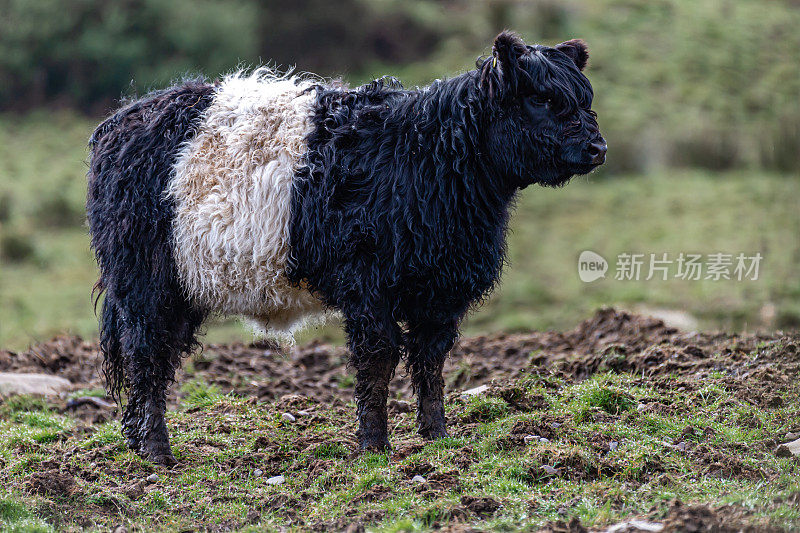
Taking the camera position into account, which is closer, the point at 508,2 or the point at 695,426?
the point at 695,426

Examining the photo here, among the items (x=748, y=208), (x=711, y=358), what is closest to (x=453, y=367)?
(x=711, y=358)

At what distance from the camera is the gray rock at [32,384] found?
9.75 metres

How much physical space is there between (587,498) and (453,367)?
13.9ft

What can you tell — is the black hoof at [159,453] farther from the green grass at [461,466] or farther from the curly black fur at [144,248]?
the green grass at [461,466]

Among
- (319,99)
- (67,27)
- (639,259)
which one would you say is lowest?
(639,259)

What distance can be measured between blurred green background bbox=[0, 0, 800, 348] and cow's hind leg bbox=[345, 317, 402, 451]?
20.5ft

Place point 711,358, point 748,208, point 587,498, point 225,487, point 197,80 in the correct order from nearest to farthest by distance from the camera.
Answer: point 587,498 < point 225,487 < point 197,80 < point 711,358 < point 748,208

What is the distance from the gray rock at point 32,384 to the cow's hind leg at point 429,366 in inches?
182

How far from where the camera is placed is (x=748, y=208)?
17.4 meters

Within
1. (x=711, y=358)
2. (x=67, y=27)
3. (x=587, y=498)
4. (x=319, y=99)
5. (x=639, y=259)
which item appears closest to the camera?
(x=587, y=498)

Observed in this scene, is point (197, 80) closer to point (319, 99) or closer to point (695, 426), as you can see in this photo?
point (319, 99)

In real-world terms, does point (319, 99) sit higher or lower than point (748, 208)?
higher

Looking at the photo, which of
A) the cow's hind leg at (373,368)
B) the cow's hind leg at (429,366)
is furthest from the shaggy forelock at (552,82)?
the cow's hind leg at (373,368)

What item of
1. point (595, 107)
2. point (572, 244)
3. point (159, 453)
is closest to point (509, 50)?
point (159, 453)
